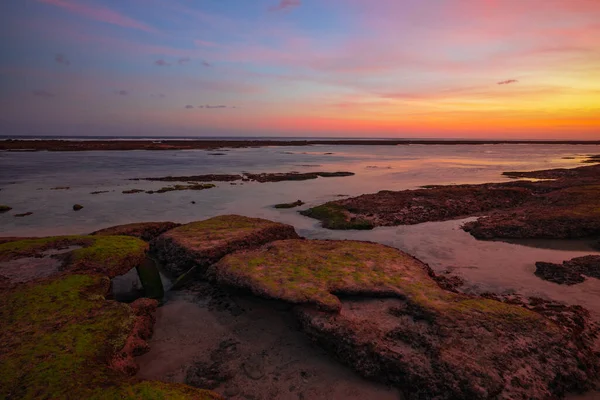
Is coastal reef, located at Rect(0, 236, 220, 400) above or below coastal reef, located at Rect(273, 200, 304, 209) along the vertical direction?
above

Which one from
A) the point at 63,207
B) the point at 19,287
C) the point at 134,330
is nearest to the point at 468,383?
the point at 134,330

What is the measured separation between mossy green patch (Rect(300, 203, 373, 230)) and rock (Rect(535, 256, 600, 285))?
834 cm

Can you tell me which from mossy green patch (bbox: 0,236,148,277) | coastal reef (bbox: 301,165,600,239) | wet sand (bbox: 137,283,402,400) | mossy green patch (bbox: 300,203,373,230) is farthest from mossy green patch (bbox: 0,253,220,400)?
coastal reef (bbox: 301,165,600,239)

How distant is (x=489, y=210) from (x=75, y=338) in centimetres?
2328

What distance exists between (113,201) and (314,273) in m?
21.7

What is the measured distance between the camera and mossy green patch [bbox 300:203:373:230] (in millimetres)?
19219

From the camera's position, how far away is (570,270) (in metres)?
12.0

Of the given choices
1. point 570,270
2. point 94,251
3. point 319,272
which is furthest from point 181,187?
point 570,270

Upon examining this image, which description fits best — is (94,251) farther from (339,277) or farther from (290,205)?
(290,205)

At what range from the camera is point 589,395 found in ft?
21.4

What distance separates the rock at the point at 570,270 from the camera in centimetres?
1151

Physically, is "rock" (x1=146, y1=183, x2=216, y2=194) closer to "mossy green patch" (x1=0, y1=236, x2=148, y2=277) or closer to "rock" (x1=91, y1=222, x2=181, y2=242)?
"rock" (x1=91, y1=222, x2=181, y2=242)

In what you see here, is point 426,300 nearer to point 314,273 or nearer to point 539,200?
point 314,273

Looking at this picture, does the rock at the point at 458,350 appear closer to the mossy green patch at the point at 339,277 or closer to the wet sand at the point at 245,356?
the mossy green patch at the point at 339,277
